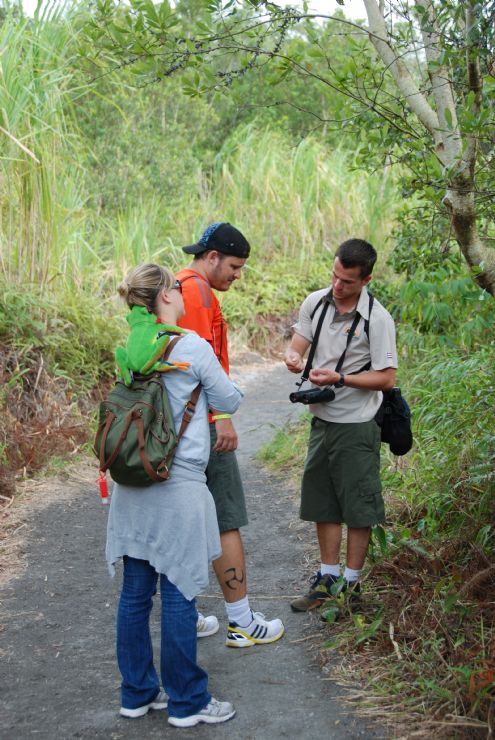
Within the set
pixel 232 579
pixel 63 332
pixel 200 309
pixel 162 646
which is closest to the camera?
pixel 162 646

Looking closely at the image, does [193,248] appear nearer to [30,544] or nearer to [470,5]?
[470,5]

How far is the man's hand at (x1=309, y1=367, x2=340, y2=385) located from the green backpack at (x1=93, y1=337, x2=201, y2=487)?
868mm

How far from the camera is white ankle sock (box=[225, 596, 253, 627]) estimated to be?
12.8 feet

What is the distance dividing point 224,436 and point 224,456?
0.74ft

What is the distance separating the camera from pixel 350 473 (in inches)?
159

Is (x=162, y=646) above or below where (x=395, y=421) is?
below

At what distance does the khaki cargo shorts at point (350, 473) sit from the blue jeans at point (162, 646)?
1.10 meters

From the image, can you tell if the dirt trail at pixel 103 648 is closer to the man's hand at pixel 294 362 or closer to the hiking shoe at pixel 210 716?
the hiking shoe at pixel 210 716

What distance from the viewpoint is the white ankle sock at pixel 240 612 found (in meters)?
3.90

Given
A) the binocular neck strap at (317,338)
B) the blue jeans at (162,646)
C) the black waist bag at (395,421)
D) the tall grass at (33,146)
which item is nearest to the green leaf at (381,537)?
the black waist bag at (395,421)

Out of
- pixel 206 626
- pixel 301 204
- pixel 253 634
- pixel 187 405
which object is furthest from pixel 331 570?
pixel 301 204

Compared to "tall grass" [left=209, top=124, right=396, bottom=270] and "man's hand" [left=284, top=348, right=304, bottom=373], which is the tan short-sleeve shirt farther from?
Answer: "tall grass" [left=209, top=124, right=396, bottom=270]

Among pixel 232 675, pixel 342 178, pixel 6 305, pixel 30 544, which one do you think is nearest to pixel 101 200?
pixel 342 178

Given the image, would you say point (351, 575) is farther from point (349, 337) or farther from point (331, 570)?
point (349, 337)
